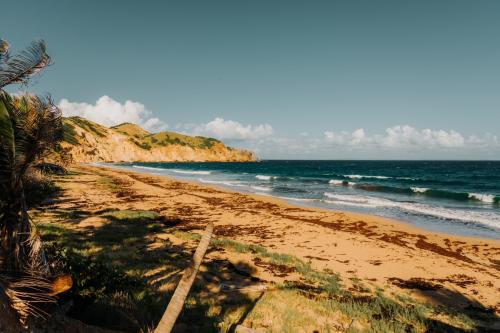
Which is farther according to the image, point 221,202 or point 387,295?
point 221,202

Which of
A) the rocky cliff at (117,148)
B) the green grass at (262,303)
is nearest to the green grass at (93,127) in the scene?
the rocky cliff at (117,148)

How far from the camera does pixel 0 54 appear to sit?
4.09 m

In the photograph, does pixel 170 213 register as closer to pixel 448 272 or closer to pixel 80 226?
pixel 80 226

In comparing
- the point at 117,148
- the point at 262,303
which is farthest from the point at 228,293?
the point at 117,148

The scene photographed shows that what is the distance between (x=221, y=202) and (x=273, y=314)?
67.6 ft

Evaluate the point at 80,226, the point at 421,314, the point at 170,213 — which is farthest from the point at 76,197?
the point at 421,314

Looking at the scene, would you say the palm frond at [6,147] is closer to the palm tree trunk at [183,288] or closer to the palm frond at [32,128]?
the palm frond at [32,128]

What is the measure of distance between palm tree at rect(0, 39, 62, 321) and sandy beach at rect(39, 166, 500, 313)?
667 cm

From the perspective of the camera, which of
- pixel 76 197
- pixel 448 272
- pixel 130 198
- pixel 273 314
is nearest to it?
pixel 273 314

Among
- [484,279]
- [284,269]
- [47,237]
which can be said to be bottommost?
[484,279]

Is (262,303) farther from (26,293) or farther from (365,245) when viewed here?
(365,245)

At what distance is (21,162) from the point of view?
3.86 meters

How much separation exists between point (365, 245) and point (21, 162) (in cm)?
1418

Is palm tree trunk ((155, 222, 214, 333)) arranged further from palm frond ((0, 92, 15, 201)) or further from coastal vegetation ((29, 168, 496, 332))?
palm frond ((0, 92, 15, 201))
